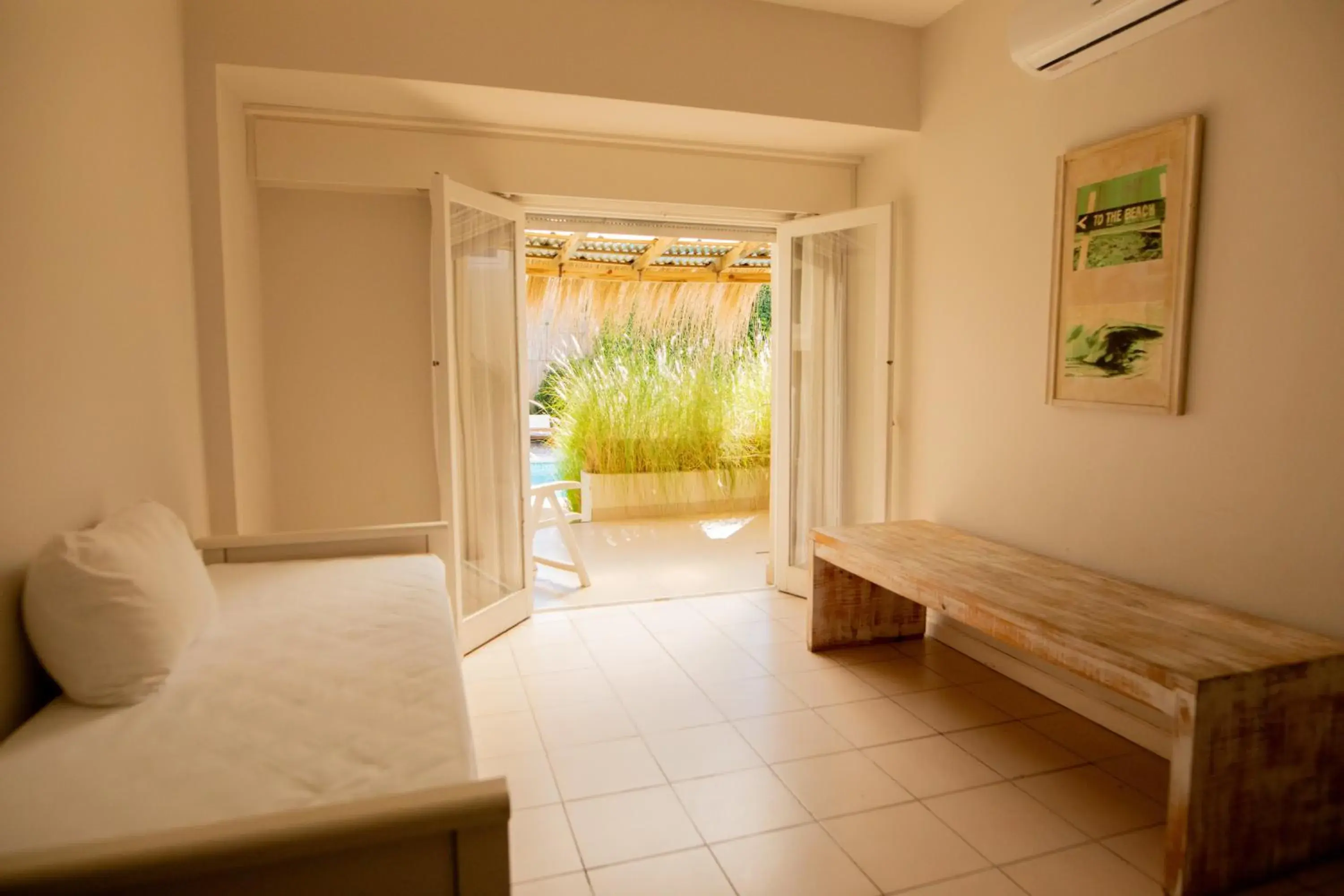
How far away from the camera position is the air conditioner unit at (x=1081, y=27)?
227cm

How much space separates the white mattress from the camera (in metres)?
1.32

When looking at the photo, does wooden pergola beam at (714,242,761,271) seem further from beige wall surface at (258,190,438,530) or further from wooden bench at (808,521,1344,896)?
wooden bench at (808,521,1344,896)

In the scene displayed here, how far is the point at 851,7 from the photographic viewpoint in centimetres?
349

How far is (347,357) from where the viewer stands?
3758 mm

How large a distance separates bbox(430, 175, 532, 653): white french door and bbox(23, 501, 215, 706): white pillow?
1392 mm

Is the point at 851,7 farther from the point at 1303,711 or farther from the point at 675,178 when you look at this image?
the point at 1303,711

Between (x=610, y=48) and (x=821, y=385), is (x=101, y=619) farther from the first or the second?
(x=821, y=385)

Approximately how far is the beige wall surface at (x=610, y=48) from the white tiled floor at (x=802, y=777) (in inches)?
92.8

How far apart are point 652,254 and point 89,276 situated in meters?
4.72

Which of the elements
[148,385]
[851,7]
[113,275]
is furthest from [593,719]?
[851,7]

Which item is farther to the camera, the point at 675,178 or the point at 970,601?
the point at 675,178

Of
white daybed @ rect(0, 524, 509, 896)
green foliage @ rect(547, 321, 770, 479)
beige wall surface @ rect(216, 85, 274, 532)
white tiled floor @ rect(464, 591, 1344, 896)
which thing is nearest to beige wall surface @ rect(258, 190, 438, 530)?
beige wall surface @ rect(216, 85, 274, 532)

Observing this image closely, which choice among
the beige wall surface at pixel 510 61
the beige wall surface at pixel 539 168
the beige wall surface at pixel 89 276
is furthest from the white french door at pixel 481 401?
the beige wall surface at pixel 89 276

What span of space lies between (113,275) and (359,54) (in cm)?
128
